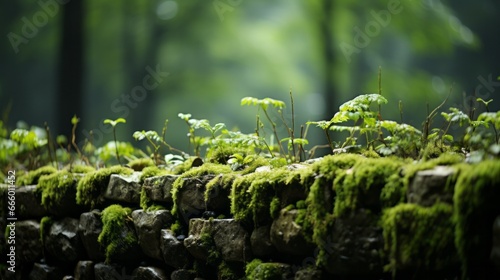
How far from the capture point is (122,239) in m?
3.45

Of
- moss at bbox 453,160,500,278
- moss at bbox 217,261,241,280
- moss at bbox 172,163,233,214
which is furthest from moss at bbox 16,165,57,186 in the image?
moss at bbox 453,160,500,278

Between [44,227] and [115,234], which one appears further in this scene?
[44,227]

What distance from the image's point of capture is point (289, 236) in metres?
2.47

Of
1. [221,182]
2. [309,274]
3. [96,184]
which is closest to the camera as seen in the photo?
[309,274]

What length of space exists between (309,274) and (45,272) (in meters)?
2.65

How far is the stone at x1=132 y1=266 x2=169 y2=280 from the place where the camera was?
128 inches

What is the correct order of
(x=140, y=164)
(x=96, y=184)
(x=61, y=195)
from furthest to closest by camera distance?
(x=140, y=164)
(x=61, y=195)
(x=96, y=184)

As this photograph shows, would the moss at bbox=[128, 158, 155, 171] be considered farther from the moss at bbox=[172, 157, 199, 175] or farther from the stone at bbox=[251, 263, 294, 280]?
the stone at bbox=[251, 263, 294, 280]

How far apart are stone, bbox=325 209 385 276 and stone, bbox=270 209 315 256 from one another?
177mm

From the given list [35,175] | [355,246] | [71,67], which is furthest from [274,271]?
[71,67]

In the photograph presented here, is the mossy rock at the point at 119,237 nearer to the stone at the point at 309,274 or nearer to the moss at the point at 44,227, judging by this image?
the moss at the point at 44,227

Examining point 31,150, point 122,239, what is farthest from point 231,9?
point 122,239

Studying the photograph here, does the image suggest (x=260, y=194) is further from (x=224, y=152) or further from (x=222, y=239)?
(x=224, y=152)

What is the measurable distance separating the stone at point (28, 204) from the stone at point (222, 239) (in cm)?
185
